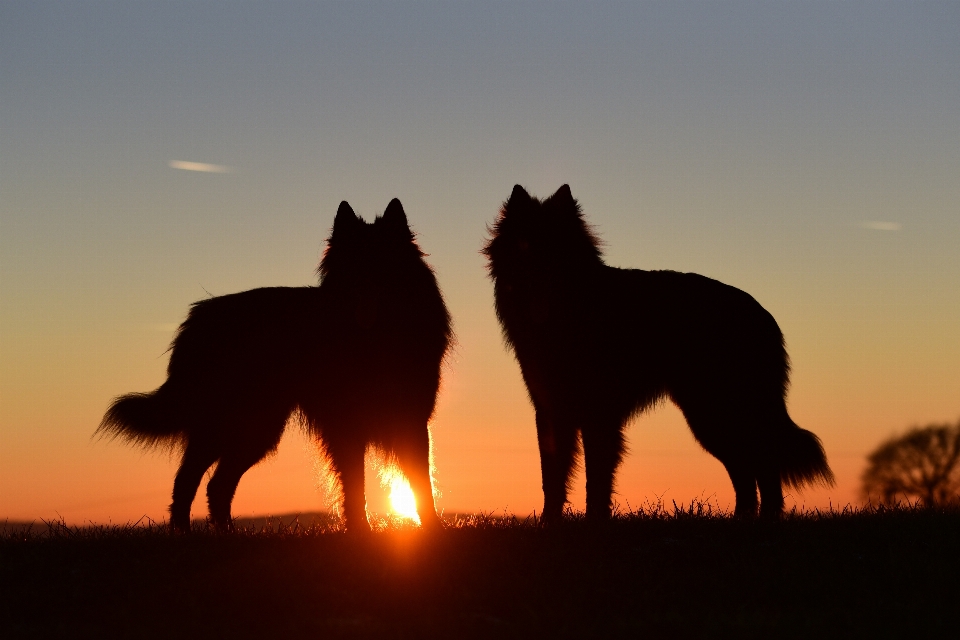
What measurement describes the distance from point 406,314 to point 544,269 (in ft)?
4.25

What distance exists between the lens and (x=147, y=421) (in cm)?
869

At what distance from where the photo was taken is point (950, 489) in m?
20.7

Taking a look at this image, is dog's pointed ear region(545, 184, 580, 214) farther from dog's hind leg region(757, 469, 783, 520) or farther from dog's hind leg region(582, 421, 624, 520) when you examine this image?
dog's hind leg region(757, 469, 783, 520)

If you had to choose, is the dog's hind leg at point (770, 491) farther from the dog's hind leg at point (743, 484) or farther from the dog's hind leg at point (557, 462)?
the dog's hind leg at point (557, 462)

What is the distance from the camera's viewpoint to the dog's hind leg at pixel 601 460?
25.4 ft

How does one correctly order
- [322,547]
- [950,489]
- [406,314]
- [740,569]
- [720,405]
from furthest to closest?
[950,489]
[720,405]
[406,314]
[322,547]
[740,569]

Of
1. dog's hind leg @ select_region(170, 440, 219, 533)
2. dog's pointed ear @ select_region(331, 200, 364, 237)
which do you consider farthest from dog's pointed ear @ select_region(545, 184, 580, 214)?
dog's hind leg @ select_region(170, 440, 219, 533)

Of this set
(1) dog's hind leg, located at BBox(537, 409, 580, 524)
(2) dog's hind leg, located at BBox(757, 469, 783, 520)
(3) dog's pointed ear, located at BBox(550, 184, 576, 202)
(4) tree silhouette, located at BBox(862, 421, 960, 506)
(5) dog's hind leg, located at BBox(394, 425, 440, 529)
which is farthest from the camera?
(4) tree silhouette, located at BBox(862, 421, 960, 506)

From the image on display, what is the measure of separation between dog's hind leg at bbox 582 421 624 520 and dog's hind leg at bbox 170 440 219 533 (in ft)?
11.6

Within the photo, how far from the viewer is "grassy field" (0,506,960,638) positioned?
4988mm

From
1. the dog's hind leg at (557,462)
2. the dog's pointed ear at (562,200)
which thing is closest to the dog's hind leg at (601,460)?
the dog's hind leg at (557,462)

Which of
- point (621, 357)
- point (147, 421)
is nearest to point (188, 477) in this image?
point (147, 421)

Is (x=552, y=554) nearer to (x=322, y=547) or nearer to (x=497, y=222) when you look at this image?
(x=322, y=547)

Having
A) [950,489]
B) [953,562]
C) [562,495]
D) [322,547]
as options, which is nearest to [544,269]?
[562,495]
